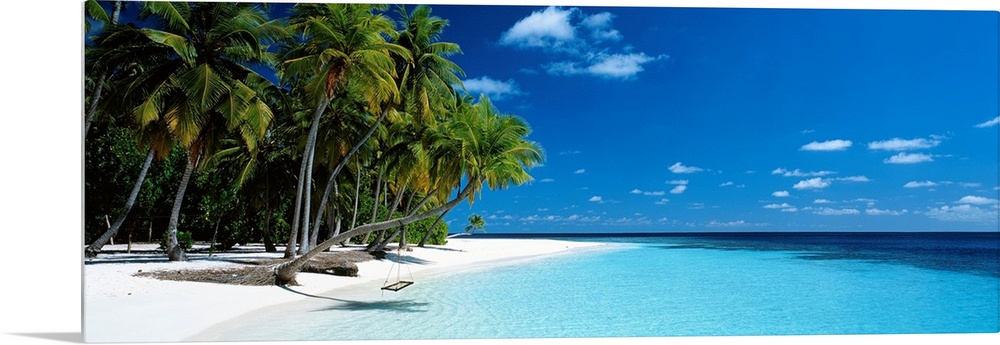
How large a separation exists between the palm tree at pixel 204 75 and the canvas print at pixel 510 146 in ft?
0.10

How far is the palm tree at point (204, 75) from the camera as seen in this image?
8.52 metres

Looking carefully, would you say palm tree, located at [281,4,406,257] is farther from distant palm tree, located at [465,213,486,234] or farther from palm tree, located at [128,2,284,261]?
distant palm tree, located at [465,213,486,234]

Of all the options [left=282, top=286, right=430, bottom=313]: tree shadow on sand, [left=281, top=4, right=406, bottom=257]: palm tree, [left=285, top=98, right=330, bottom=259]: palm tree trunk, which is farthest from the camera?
[left=285, top=98, right=330, bottom=259]: palm tree trunk

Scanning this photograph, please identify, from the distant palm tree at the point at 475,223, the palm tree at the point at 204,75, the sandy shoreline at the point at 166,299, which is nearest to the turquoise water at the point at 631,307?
the sandy shoreline at the point at 166,299

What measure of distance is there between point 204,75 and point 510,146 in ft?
12.5

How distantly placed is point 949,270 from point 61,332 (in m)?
20.7

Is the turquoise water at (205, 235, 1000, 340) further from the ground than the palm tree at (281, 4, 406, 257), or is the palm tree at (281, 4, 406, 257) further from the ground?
the palm tree at (281, 4, 406, 257)

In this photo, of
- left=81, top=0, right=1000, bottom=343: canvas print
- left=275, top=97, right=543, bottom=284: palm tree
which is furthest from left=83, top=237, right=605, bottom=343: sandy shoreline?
left=275, top=97, right=543, bottom=284: palm tree

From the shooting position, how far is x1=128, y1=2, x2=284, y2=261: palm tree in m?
8.52

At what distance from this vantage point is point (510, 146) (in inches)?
339

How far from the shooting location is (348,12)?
9.79 meters

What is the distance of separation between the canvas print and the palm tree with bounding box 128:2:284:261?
1.2 inches

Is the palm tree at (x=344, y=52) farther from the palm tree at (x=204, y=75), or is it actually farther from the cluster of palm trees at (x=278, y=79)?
the palm tree at (x=204, y=75)

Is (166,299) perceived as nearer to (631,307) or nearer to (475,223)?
(631,307)
